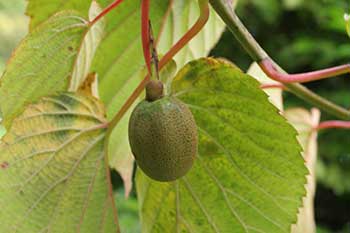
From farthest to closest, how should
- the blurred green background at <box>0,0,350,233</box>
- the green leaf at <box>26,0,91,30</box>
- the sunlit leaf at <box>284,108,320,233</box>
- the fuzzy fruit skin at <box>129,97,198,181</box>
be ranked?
the blurred green background at <box>0,0,350,233</box> → the sunlit leaf at <box>284,108,320,233</box> → the green leaf at <box>26,0,91,30</box> → the fuzzy fruit skin at <box>129,97,198,181</box>

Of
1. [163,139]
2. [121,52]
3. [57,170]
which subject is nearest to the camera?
[163,139]

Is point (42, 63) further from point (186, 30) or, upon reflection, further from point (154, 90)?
point (186, 30)

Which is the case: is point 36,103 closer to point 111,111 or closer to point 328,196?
point 111,111

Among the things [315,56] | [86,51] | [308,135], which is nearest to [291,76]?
[86,51]

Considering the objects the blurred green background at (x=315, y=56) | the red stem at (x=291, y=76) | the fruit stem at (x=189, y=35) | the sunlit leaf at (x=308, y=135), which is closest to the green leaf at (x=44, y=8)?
the fruit stem at (x=189, y=35)

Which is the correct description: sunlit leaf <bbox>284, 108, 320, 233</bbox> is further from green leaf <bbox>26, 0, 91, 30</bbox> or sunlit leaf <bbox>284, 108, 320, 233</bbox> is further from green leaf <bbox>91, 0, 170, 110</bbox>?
Answer: green leaf <bbox>26, 0, 91, 30</bbox>

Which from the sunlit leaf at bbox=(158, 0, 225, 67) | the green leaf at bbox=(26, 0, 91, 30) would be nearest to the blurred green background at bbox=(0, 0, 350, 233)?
the sunlit leaf at bbox=(158, 0, 225, 67)

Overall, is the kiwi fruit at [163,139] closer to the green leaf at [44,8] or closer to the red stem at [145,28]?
the red stem at [145,28]
